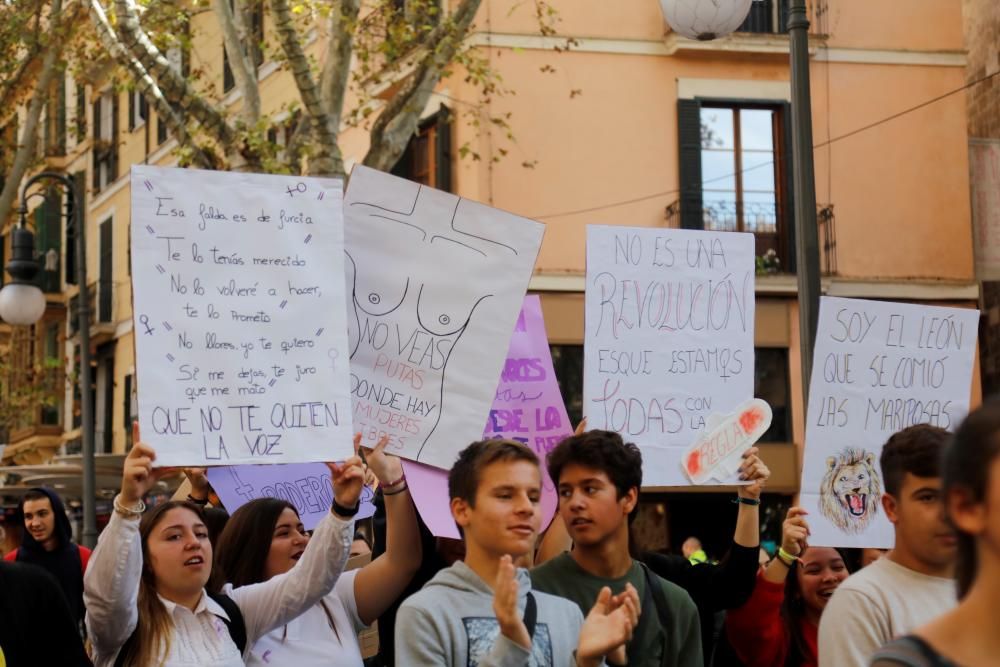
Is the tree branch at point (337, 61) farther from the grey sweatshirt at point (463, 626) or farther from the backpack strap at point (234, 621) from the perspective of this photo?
the grey sweatshirt at point (463, 626)

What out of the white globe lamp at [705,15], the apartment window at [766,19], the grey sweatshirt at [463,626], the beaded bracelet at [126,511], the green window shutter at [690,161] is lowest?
the grey sweatshirt at [463,626]

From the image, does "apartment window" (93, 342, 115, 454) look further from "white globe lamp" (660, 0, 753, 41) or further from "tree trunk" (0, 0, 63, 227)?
"white globe lamp" (660, 0, 753, 41)

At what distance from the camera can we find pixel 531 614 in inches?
158

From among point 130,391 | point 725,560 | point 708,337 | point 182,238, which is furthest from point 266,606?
point 130,391

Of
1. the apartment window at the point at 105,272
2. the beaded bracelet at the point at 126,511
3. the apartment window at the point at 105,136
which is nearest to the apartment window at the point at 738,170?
the apartment window at the point at 105,272

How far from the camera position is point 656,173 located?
2061 centimetres

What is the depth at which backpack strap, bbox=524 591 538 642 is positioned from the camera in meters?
3.97

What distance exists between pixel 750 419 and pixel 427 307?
4.34 ft

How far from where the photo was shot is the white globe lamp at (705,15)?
9.16m

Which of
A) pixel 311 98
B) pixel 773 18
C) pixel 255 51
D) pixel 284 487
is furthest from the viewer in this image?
pixel 255 51

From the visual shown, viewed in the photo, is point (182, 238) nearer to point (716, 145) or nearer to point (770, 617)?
point (770, 617)

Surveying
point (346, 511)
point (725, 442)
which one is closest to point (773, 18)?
point (725, 442)

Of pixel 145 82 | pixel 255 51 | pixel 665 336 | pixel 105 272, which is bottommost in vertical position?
pixel 665 336

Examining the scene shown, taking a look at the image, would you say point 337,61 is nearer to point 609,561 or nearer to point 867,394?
point 867,394
